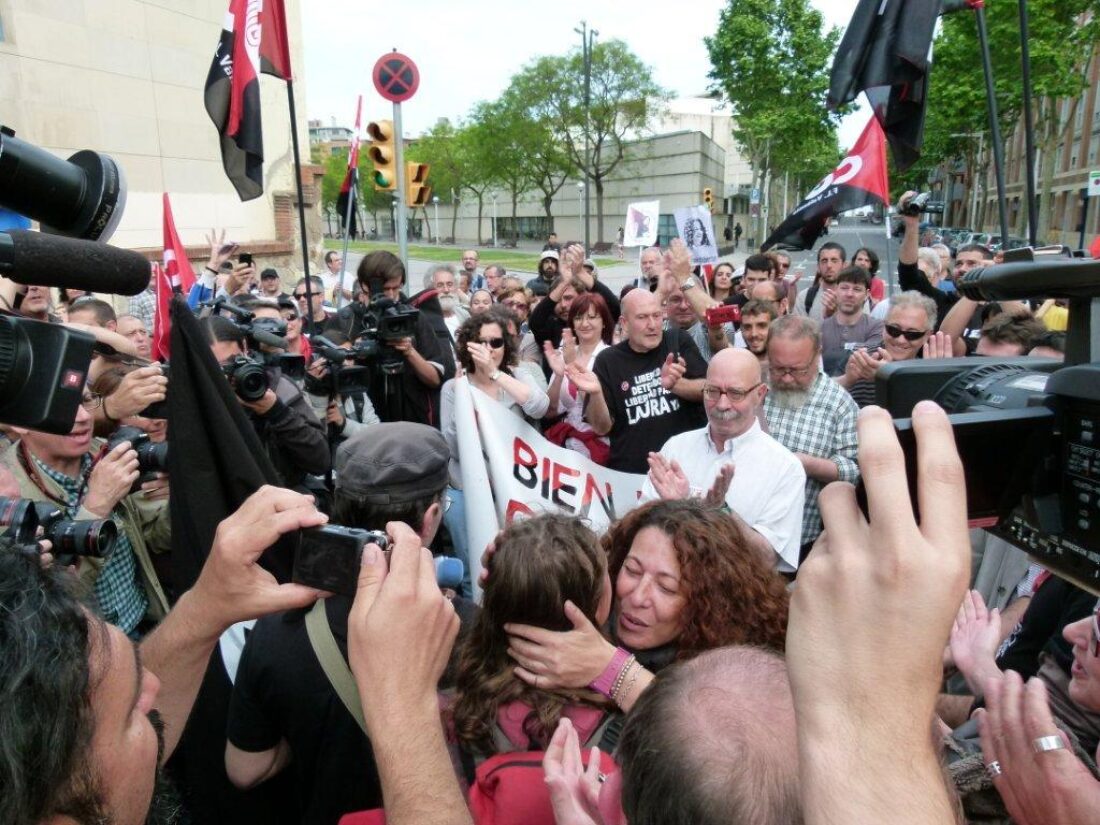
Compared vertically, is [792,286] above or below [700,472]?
above

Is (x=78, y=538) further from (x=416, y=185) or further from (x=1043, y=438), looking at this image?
(x=416, y=185)

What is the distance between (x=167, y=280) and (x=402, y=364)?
1422 mm

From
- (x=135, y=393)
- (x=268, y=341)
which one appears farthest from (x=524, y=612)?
(x=268, y=341)

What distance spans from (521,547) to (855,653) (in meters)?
1.13

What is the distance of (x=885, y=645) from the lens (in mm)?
680

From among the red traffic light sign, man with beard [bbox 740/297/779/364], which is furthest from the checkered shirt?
man with beard [bbox 740/297/779/364]

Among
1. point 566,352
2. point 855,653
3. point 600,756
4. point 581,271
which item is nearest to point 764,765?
point 855,653

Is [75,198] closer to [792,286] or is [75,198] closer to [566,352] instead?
[566,352]

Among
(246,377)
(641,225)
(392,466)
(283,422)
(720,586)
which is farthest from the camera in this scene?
(641,225)

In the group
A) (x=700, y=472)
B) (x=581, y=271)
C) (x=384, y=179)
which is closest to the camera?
(x=700, y=472)

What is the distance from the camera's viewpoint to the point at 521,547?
1.76m

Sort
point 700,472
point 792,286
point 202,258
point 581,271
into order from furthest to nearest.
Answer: point 202,258 < point 792,286 < point 581,271 < point 700,472

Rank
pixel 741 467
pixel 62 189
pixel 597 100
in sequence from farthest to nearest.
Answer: pixel 597 100, pixel 741 467, pixel 62 189

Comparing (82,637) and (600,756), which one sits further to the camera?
(600,756)
